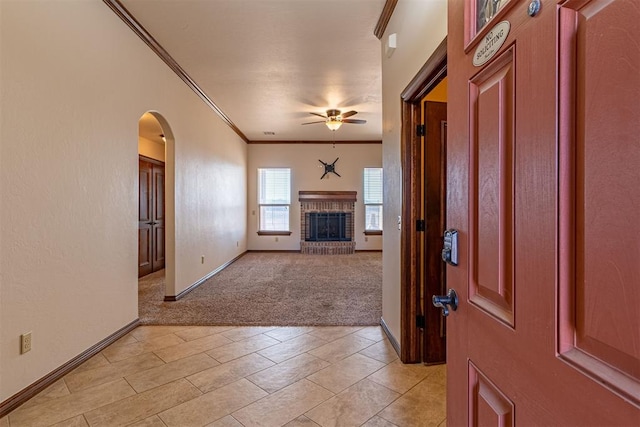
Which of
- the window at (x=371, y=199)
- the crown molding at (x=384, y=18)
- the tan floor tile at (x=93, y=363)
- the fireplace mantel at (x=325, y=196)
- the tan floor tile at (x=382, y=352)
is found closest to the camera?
the tan floor tile at (x=93, y=363)

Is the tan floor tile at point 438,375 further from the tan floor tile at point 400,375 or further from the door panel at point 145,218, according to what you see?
the door panel at point 145,218

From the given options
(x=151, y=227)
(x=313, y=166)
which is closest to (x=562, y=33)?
(x=151, y=227)

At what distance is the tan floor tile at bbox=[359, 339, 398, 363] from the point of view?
7.75ft

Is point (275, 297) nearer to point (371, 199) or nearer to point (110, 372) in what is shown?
point (110, 372)

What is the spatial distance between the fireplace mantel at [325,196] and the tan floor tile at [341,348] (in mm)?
5150

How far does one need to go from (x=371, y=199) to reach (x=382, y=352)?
5.73 m

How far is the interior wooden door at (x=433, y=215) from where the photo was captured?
88.7 inches

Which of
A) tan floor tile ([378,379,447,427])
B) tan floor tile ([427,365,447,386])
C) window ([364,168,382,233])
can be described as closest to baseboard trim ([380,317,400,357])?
tan floor tile ([427,365,447,386])

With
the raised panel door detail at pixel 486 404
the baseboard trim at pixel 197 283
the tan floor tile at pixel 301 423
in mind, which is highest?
the raised panel door detail at pixel 486 404

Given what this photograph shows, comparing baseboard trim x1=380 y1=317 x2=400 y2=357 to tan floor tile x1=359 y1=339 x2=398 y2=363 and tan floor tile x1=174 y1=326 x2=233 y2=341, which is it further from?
tan floor tile x1=174 y1=326 x2=233 y2=341

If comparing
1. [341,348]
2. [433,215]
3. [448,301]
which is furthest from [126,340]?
[448,301]

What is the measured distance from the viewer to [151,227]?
5461mm

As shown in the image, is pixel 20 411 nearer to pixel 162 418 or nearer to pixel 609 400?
pixel 162 418

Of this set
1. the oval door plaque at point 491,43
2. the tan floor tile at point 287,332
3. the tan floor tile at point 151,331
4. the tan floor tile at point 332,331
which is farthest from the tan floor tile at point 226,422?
the oval door plaque at point 491,43
